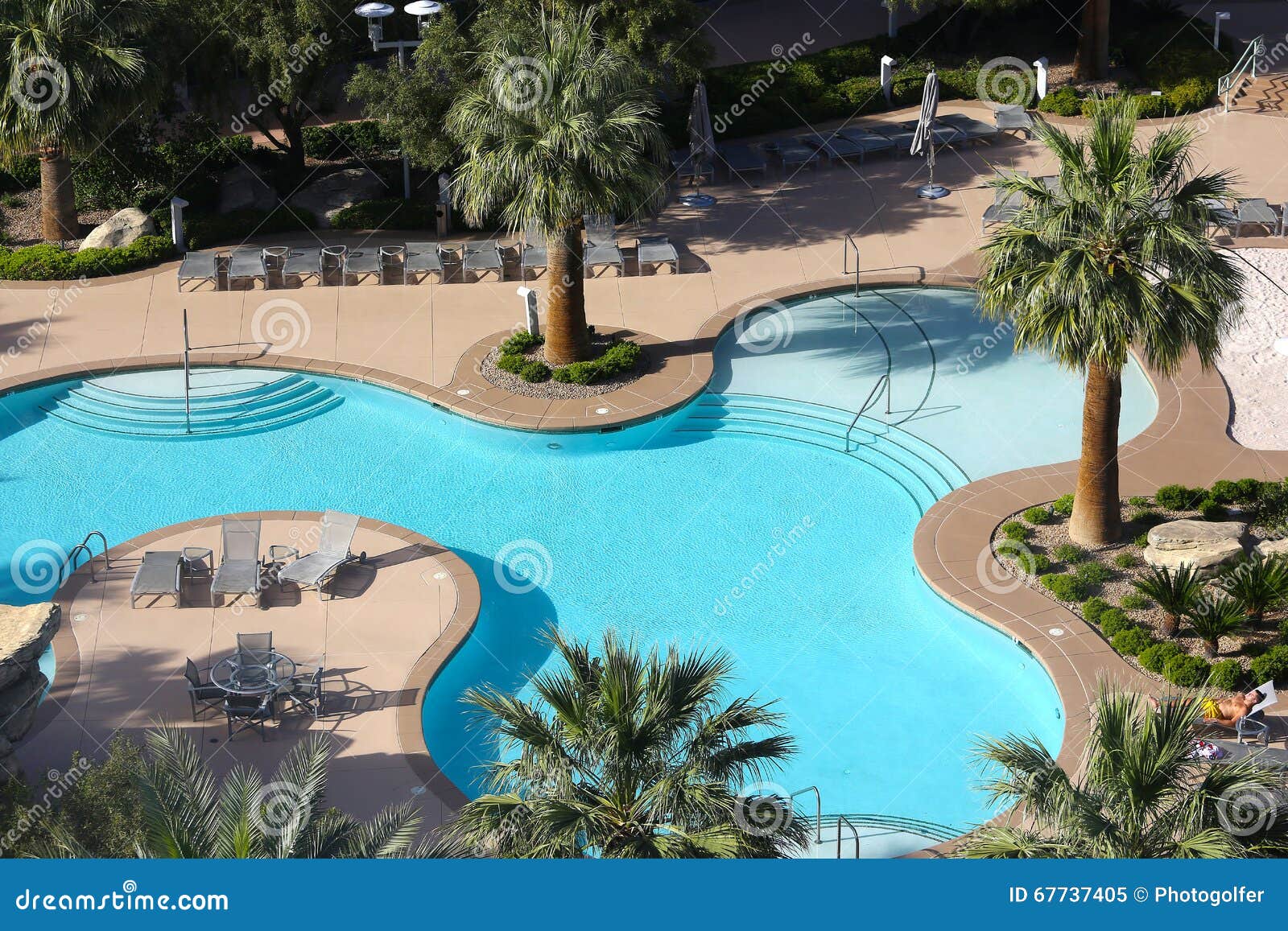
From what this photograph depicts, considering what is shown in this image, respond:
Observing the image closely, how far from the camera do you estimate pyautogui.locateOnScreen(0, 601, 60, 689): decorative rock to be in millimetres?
16484

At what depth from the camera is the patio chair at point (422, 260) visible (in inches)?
1128

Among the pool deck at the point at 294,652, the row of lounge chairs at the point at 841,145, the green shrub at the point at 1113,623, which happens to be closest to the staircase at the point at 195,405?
the pool deck at the point at 294,652

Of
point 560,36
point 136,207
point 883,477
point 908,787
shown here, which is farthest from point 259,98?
point 908,787

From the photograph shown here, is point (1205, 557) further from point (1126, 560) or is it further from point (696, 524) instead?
point (696, 524)

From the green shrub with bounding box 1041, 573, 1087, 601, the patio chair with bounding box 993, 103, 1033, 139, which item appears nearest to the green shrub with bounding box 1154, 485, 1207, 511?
the green shrub with bounding box 1041, 573, 1087, 601

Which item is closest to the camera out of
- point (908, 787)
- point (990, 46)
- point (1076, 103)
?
point (908, 787)

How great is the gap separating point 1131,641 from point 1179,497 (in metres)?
3.20

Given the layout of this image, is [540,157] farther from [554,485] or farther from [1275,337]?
[1275,337]

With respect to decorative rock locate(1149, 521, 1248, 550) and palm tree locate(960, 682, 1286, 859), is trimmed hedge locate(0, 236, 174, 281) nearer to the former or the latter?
decorative rock locate(1149, 521, 1248, 550)

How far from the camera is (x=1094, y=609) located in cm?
1941

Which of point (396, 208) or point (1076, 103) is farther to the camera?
point (1076, 103)

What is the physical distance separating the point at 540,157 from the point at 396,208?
889 cm

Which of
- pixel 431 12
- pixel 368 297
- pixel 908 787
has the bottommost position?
pixel 908 787

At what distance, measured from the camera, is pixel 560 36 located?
23.2m
